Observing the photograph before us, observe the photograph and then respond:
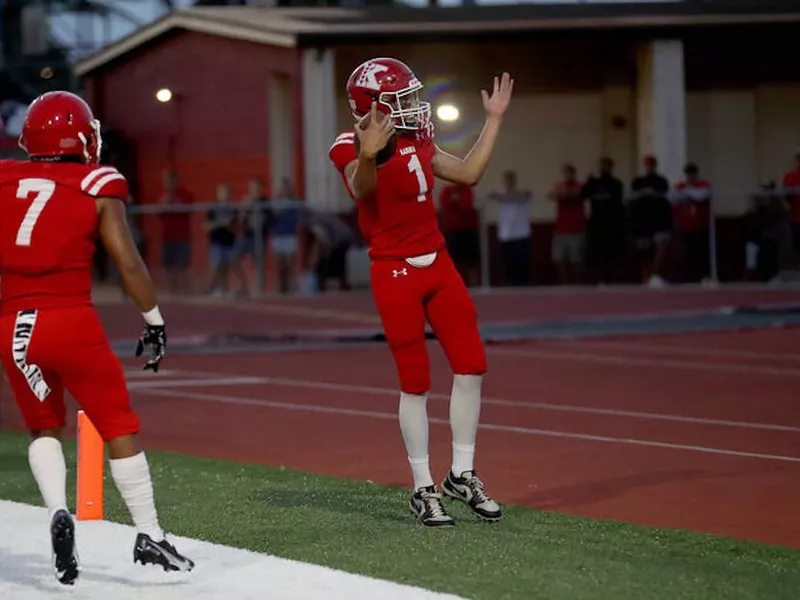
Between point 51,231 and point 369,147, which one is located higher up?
point 369,147

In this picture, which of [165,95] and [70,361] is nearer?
[70,361]

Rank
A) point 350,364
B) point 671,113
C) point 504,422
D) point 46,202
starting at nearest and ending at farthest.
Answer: point 46,202
point 504,422
point 350,364
point 671,113

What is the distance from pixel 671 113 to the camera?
28250 millimetres

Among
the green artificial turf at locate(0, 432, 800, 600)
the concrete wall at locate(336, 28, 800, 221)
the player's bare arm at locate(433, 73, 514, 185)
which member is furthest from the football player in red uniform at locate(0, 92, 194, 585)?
the concrete wall at locate(336, 28, 800, 221)

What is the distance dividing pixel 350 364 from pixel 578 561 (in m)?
9.39

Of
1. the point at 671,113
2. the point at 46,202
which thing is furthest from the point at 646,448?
the point at 671,113

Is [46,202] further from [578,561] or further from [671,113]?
[671,113]

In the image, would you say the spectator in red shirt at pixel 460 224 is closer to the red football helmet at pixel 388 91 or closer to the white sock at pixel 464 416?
the white sock at pixel 464 416

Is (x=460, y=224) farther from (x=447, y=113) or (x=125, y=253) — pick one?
(x=125, y=253)

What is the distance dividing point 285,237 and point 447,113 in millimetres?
4676

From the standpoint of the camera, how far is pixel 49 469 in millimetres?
7156

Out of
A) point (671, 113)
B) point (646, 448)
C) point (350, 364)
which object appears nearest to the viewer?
point (646, 448)

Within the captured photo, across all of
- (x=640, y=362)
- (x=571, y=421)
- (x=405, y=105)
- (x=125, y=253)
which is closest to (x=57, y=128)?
(x=125, y=253)

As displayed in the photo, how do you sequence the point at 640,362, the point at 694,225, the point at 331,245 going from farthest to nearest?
the point at 331,245 → the point at 694,225 → the point at 640,362
